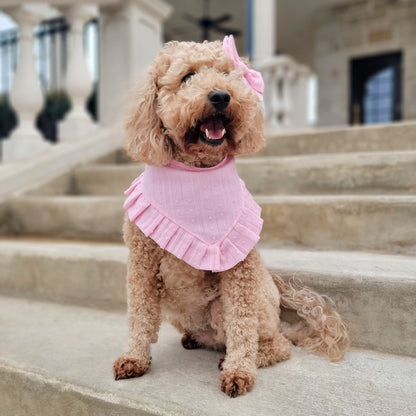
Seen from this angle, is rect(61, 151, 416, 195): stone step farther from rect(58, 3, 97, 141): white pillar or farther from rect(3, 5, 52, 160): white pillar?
rect(3, 5, 52, 160): white pillar

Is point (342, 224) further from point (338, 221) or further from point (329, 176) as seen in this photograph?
point (329, 176)

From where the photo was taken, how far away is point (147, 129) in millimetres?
1241

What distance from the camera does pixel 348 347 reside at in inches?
57.8

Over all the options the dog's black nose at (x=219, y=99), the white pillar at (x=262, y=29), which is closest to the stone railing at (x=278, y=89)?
the white pillar at (x=262, y=29)

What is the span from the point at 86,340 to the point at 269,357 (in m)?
0.71

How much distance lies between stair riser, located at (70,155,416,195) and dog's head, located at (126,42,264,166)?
1169 millimetres

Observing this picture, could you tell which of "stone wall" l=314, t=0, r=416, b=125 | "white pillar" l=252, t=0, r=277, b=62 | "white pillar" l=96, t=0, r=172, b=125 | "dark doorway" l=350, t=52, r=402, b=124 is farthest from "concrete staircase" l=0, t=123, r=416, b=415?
"dark doorway" l=350, t=52, r=402, b=124

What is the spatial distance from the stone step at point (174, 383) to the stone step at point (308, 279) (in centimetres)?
11

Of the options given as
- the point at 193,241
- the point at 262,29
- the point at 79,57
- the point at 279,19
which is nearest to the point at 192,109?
the point at 193,241

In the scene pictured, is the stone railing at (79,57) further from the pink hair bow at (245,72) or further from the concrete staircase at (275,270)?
the pink hair bow at (245,72)

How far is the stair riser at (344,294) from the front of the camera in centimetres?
145

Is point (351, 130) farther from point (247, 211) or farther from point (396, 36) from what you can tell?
point (396, 36)

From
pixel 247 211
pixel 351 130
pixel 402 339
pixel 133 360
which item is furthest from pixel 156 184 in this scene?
pixel 351 130

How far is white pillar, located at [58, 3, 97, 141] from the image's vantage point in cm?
353
